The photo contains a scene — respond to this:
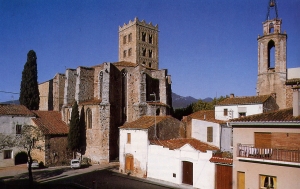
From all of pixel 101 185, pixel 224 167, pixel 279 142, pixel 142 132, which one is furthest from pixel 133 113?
pixel 279 142

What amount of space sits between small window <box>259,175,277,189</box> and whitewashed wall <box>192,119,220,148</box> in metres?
10.8

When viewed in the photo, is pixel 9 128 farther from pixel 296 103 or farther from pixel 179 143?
pixel 296 103

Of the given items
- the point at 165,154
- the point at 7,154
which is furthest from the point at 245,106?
the point at 7,154

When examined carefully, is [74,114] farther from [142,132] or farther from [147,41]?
[147,41]

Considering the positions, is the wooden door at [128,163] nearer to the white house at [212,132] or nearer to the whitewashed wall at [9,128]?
the white house at [212,132]

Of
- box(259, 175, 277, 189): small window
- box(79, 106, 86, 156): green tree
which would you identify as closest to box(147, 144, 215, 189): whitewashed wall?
box(259, 175, 277, 189): small window

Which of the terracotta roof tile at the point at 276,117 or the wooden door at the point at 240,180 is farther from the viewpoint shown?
the wooden door at the point at 240,180

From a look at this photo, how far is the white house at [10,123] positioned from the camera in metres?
35.6

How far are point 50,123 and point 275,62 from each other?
32550mm

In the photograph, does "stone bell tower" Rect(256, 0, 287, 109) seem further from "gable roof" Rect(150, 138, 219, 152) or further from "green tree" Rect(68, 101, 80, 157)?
"green tree" Rect(68, 101, 80, 157)

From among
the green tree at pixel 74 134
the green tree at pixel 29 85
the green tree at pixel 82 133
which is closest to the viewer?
the green tree at pixel 74 134

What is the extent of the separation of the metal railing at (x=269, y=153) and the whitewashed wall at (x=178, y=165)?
4.12 metres

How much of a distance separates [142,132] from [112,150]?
10.3 m

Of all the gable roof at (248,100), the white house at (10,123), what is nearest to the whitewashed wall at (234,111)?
the gable roof at (248,100)
